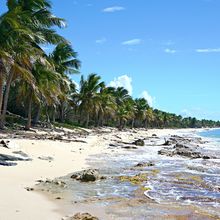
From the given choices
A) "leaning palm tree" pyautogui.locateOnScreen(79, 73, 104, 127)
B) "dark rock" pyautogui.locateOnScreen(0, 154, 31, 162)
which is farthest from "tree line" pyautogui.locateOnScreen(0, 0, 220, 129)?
"dark rock" pyautogui.locateOnScreen(0, 154, 31, 162)

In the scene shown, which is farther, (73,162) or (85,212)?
(73,162)

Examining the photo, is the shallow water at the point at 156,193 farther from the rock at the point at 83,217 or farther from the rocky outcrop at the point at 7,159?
the rocky outcrop at the point at 7,159

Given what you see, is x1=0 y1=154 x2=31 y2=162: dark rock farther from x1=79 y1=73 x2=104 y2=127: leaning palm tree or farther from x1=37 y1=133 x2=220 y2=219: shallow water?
x1=79 y1=73 x2=104 y2=127: leaning palm tree

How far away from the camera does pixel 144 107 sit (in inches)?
3883

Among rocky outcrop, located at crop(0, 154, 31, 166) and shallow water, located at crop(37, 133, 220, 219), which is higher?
rocky outcrop, located at crop(0, 154, 31, 166)

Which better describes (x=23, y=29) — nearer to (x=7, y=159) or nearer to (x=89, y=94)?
(x=7, y=159)

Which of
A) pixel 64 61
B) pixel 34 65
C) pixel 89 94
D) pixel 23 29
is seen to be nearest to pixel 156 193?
pixel 23 29

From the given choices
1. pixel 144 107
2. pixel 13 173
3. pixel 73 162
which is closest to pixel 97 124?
pixel 144 107

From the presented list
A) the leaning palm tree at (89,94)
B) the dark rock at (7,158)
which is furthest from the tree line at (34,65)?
the dark rock at (7,158)

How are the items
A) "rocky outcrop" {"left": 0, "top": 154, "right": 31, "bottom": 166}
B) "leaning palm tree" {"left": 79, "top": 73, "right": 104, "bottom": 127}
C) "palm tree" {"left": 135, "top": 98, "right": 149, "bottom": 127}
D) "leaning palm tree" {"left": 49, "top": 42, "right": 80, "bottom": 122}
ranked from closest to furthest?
"rocky outcrop" {"left": 0, "top": 154, "right": 31, "bottom": 166}
"leaning palm tree" {"left": 49, "top": 42, "right": 80, "bottom": 122}
"leaning palm tree" {"left": 79, "top": 73, "right": 104, "bottom": 127}
"palm tree" {"left": 135, "top": 98, "right": 149, "bottom": 127}

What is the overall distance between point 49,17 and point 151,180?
19.6 meters

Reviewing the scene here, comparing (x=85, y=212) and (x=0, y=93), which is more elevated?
(x=0, y=93)

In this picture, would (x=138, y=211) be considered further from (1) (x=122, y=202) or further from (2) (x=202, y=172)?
(2) (x=202, y=172)

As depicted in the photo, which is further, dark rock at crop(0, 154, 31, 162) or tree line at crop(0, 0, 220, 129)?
tree line at crop(0, 0, 220, 129)
